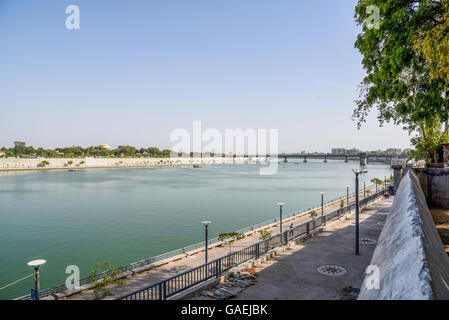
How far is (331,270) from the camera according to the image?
40.8 feet

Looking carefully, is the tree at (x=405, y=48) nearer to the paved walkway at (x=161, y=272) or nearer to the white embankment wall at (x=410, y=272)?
the white embankment wall at (x=410, y=272)

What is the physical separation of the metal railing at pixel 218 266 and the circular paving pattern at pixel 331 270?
287 cm

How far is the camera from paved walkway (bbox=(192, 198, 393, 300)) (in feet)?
33.1

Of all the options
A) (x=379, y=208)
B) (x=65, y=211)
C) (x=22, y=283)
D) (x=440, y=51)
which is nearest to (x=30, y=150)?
(x=65, y=211)

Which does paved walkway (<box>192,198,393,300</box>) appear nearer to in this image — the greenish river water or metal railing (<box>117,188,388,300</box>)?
metal railing (<box>117,188,388,300</box>)

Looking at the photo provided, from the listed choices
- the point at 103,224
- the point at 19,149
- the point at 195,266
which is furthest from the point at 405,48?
the point at 19,149

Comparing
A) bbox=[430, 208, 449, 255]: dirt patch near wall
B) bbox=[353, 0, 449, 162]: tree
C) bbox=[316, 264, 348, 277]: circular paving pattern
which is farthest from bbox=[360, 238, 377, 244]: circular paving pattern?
bbox=[353, 0, 449, 162]: tree

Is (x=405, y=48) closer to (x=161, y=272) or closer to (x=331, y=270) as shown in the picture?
(x=331, y=270)

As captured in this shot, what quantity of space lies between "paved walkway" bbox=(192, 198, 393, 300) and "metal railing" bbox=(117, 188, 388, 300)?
91 centimetres

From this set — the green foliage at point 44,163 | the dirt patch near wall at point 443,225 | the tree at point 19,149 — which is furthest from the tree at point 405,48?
the tree at point 19,149

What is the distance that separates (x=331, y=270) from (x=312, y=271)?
876mm
